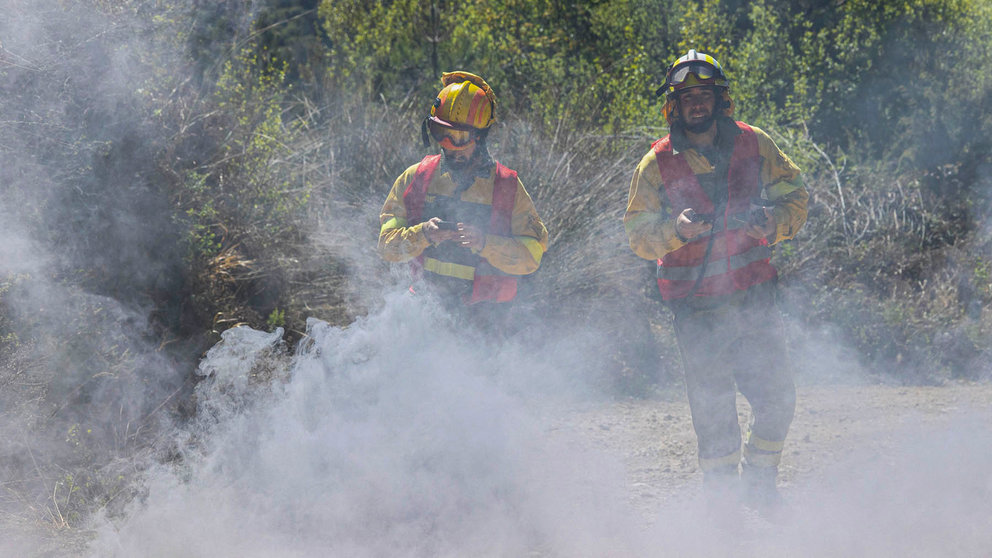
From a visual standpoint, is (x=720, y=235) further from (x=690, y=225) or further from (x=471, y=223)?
(x=471, y=223)

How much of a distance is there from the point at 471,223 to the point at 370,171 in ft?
9.89

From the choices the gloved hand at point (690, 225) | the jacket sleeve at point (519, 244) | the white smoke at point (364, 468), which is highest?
the gloved hand at point (690, 225)

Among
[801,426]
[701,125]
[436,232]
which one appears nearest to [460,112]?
[436,232]

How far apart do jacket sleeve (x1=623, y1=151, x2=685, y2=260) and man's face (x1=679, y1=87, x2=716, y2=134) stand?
0.22 m

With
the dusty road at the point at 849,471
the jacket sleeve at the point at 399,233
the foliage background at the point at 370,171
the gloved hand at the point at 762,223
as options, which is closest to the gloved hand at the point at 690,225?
the gloved hand at the point at 762,223

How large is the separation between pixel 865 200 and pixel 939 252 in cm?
79

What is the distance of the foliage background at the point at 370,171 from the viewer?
169 inches

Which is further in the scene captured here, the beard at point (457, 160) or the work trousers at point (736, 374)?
the beard at point (457, 160)

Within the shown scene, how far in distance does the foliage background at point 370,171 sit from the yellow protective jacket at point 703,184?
2.45 metres

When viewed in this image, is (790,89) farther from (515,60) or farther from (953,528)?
(953,528)

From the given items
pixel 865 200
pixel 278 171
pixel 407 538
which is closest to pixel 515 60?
pixel 278 171

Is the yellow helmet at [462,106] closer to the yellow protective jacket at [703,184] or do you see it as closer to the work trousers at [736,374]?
the yellow protective jacket at [703,184]

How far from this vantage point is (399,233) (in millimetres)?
3506

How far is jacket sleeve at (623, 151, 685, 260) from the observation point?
128 inches
